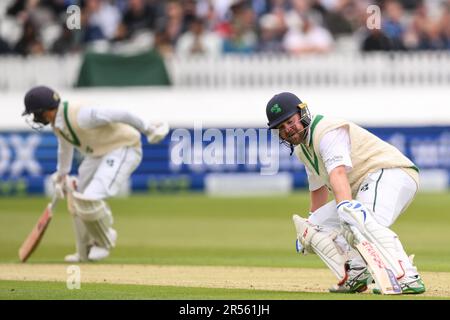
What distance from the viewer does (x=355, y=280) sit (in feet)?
29.7

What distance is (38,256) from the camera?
547 inches

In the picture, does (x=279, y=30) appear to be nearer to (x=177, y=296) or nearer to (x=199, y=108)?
(x=199, y=108)

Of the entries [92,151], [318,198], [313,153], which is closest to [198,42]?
[92,151]

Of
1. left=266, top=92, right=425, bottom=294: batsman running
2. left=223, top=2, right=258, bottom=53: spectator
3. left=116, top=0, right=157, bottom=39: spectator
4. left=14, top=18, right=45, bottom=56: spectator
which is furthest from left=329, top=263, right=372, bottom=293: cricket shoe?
left=14, top=18, right=45, bottom=56: spectator

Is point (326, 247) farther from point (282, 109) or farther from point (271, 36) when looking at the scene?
point (271, 36)

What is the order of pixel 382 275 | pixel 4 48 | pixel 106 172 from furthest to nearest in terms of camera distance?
→ pixel 4 48
pixel 106 172
pixel 382 275

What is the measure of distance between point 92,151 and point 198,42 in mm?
9313

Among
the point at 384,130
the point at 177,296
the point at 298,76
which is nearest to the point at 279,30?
the point at 298,76

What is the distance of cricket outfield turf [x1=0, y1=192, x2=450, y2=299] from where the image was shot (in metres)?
9.56

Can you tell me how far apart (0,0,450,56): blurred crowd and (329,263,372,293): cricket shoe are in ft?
41.5
